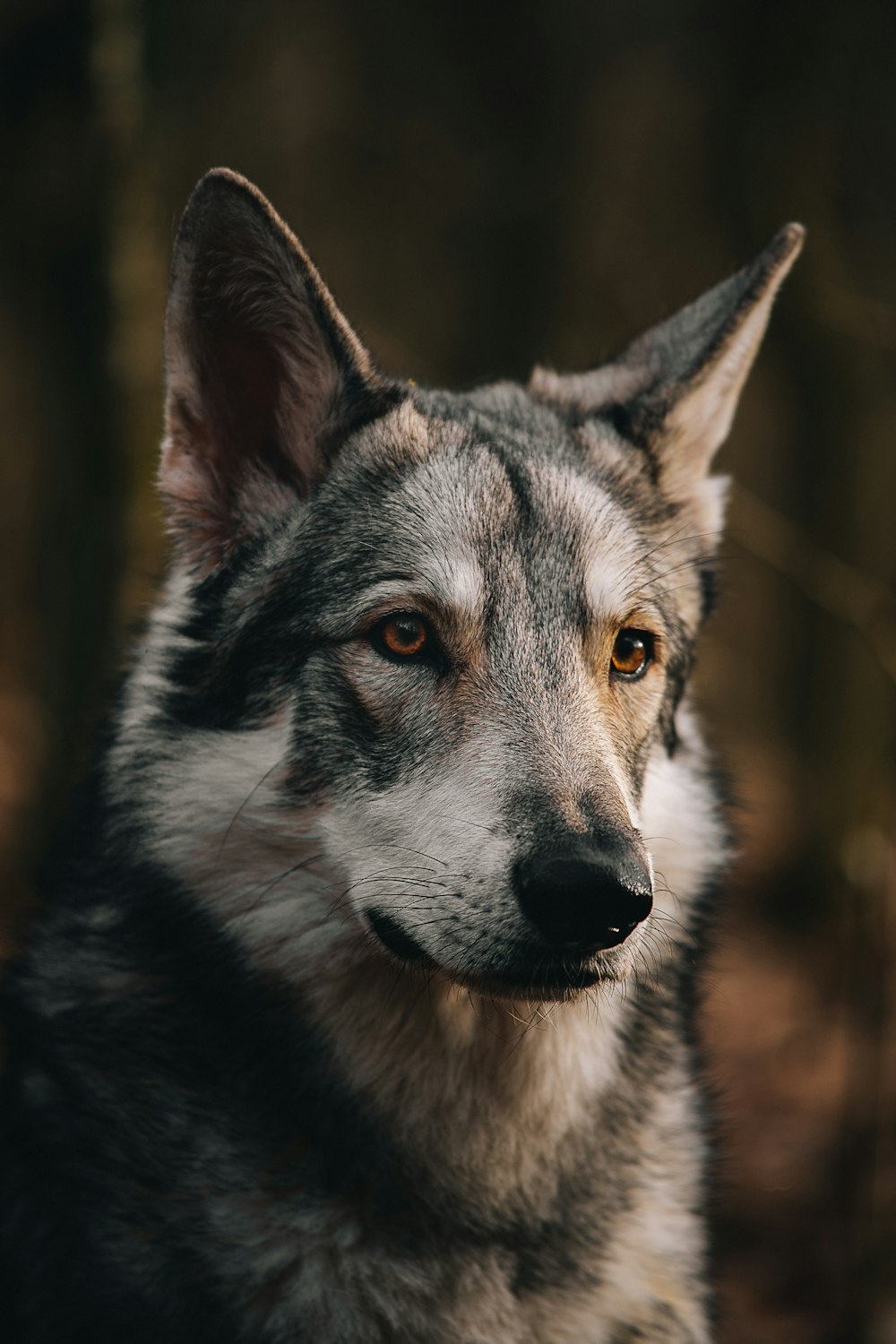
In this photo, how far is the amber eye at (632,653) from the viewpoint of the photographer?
3299 mm

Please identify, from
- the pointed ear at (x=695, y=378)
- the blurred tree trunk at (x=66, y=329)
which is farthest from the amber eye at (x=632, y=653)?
the blurred tree trunk at (x=66, y=329)

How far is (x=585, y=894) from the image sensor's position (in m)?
2.55

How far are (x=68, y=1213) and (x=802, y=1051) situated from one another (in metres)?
5.36

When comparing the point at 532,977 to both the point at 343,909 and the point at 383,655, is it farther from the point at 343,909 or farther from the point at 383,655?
the point at 383,655

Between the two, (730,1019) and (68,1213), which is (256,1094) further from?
(730,1019)

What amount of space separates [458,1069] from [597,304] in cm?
817

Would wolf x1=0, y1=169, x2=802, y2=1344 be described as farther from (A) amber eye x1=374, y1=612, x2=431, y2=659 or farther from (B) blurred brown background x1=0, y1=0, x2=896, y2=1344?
(B) blurred brown background x1=0, y1=0, x2=896, y2=1344

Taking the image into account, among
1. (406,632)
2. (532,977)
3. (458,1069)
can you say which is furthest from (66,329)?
(532,977)

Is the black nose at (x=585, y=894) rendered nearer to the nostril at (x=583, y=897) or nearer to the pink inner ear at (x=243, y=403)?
the nostril at (x=583, y=897)

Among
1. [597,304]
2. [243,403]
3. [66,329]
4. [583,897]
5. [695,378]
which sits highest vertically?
[597,304]

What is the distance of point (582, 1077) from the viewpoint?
3.30 meters

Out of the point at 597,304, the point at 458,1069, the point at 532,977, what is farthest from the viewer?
the point at 597,304

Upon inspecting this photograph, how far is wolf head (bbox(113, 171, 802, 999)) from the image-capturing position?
2799 mm

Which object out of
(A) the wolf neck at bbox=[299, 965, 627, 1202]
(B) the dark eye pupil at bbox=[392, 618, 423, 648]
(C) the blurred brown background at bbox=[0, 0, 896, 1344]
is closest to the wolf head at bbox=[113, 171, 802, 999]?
(B) the dark eye pupil at bbox=[392, 618, 423, 648]
